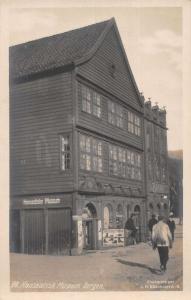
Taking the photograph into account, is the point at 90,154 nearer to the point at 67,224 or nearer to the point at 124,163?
the point at 124,163

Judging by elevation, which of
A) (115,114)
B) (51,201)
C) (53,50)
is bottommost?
(51,201)

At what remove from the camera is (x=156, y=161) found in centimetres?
1055

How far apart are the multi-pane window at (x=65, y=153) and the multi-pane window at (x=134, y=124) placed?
1438 mm

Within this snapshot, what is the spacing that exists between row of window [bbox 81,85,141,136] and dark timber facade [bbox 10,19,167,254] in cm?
2

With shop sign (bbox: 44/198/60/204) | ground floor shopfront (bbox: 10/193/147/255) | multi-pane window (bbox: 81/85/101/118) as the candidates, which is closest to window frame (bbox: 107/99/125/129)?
multi-pane window (bbox: 81/85/101/118)

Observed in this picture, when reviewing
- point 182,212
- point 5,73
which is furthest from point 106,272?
point 5,73

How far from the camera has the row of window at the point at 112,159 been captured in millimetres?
10273

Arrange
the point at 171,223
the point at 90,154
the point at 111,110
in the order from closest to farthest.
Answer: the point at 171,223 → the point at 90,154 → the point at 111,110

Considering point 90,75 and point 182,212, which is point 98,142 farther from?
point 182,212

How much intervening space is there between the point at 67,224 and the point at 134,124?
2.29 m

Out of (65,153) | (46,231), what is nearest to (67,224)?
(46,231)

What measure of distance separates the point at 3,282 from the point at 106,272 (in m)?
1.38

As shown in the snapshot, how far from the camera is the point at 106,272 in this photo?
8.87 meters

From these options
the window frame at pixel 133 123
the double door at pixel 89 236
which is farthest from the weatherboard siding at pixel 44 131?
the window frame at pixel 133 123
